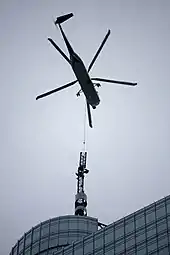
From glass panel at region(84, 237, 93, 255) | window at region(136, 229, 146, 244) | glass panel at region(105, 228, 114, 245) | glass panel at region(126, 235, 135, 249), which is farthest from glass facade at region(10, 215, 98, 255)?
window at region(136, 229, 146, 244)

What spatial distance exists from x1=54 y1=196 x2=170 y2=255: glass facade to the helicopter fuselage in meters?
53.2

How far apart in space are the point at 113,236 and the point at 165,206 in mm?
12119

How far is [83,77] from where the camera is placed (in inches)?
3061

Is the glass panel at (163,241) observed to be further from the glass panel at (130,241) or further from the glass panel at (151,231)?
the glass panel at (130,241)

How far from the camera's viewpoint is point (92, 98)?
7975cm

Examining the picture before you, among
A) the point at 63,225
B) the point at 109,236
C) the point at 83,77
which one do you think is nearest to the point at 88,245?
the point at 109,236

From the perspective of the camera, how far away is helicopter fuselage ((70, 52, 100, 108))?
77062mm

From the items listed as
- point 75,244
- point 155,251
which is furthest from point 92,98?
point 75,244

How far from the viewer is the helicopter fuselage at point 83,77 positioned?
77.1 m

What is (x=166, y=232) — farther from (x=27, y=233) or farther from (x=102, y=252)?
(x=27, y=233)

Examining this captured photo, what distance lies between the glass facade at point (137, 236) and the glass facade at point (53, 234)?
2416 cm

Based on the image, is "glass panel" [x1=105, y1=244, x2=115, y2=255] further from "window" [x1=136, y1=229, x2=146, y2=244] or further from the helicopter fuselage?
the helicopter fuselage

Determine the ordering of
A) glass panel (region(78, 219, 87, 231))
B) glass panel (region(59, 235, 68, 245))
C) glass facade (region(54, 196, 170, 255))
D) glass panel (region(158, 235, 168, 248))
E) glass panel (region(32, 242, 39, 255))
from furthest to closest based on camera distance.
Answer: glass panel (region(78, 219, 87, 231)), glass panel (region(59, 235, 68, 245)), glass panel (region(32, 242, 39, 255)), glass facade (region(54, 196, 170, 255)), glass panel (region(158, 235, 168, 248))

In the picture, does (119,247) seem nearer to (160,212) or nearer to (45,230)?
(160,212)
